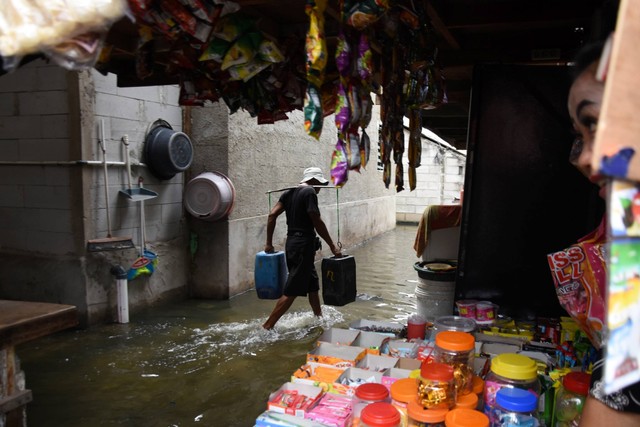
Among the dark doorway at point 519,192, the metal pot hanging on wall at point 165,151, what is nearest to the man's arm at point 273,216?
the metal pot hanging on wall at point 165,151

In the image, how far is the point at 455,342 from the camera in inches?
75.9

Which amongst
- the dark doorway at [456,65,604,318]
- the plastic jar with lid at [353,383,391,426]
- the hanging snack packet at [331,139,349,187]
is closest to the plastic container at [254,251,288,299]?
the dark doorway at [456,65,604,318]

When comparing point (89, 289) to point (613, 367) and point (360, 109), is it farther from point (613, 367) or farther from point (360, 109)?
point (613, 367)

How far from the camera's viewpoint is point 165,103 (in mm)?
6156

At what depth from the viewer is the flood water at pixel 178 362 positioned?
350cm

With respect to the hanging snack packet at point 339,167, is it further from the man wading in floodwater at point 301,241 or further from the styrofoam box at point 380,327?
the man wading in floodwater at point 301,241

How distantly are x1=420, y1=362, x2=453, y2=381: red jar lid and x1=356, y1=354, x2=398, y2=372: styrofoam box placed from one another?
56cm

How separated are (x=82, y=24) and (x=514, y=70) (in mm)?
3103

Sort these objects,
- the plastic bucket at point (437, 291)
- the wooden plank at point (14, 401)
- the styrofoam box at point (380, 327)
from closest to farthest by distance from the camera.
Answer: the wooden plank at point (14, 401) → the styrofoam box at point (380, 327) → the plastic bucket at point (437, 291)

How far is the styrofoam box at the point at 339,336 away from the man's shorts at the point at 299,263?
2433mm

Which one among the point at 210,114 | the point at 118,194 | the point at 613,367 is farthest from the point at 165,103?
the point at 613,367

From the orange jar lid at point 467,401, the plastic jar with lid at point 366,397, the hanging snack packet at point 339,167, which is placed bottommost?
the plastic jar with lid at point 366,397

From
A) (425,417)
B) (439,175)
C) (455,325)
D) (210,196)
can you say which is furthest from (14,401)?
(439,175)

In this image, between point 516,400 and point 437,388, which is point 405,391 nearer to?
point 437,388
